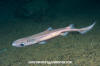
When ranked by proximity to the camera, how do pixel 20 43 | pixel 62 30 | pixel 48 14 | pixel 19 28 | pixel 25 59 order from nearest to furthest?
pixel 20 43
pixel 62 30
pixel 25 59
pixel 19 28
pixel 48 14

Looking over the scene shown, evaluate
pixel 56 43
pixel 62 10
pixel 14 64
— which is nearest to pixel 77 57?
pixel 56 43

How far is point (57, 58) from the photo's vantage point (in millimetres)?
5762

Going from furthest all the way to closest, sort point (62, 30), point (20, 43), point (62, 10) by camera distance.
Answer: point (62, 10), point (62, 30), point (20, 43)

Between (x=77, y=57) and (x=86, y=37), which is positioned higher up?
(x=86, y=37)

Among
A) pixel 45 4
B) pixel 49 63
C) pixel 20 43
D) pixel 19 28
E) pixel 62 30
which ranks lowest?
pixel 49 63

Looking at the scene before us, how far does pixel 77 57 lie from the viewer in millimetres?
5656

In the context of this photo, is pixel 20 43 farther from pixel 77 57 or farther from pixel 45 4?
pixel 45 4

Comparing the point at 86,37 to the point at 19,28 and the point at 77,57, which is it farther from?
the point at 19,28

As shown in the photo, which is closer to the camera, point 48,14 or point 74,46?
point 74,46

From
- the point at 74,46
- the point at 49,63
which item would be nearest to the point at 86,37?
the point at 74,46

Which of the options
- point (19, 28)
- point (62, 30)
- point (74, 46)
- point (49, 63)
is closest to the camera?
point (62, 30)

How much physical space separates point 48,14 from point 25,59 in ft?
26.0

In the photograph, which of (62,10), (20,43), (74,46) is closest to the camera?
(20,43)

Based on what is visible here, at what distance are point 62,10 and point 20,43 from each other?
36.5 ft
